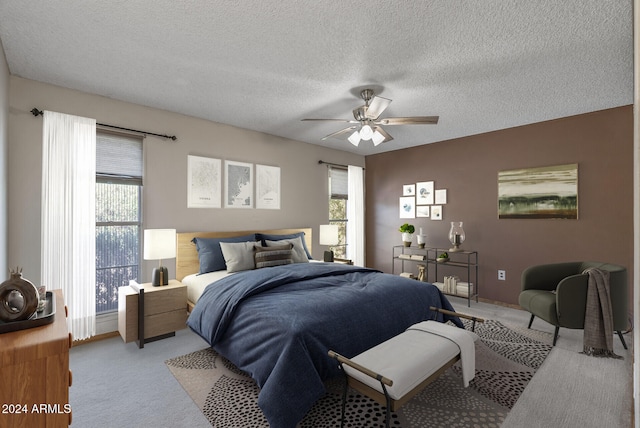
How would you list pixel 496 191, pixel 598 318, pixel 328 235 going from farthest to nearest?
1. pixel 328 235
2. pixel 496 191
3. pixel 598 318

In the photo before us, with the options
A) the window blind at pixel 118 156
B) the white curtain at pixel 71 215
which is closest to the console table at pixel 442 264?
the window blind at pixel 118 156

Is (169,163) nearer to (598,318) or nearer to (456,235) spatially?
(456,235)

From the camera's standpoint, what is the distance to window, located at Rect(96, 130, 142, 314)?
3301 mm

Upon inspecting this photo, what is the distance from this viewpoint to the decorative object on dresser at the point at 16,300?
139cm

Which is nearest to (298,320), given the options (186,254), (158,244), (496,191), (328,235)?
(158,244)

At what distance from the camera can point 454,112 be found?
3.74 m

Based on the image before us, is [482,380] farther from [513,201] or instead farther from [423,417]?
[513,201]

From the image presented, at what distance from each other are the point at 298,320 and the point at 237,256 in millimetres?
1814

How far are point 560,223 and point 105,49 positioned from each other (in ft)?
17.3

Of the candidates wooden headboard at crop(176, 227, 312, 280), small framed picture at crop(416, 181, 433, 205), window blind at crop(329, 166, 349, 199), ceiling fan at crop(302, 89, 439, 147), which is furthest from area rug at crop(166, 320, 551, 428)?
window blind at crop(329, 166, 349, 199)

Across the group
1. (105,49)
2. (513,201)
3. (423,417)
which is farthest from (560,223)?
(105,49)

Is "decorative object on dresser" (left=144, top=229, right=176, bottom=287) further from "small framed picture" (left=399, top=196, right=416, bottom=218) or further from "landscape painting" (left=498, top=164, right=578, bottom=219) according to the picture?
"landscape painting" (left=498, top=164, right=578, bottom=219)

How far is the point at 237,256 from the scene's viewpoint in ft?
11.8

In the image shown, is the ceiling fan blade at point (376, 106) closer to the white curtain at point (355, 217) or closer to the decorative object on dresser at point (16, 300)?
the decorative object on dresser at point (16, 300)
